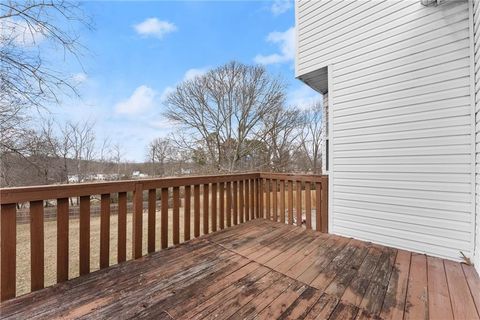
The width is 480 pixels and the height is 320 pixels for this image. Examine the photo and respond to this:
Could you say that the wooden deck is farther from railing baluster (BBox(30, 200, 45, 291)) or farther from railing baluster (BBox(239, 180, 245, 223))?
railing baluster (BBox(239, 180, 245, 223))

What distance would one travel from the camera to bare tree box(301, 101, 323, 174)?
581 inches

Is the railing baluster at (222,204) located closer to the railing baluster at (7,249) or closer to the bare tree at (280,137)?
the railing baluster at (7,249)

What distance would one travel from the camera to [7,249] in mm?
1647

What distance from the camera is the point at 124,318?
1.47 meters

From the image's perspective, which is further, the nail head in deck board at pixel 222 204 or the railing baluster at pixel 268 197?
the railing baluster at pixel 268 197

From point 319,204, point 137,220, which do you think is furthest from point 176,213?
point 319,204

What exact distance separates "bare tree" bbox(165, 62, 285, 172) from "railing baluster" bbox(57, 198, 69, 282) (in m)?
12.4

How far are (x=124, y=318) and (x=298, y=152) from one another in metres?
14.3

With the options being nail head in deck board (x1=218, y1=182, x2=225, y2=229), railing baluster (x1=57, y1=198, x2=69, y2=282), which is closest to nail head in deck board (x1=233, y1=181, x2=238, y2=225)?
nail head in deck board (x1=218, y1=182, x2=225, y2=229)

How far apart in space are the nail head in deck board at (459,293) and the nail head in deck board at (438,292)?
0.03 m

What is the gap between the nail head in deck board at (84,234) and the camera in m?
2.04

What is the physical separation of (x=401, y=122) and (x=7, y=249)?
3775mm

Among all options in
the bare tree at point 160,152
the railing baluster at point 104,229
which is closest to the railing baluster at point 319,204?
the railing baluster at point 104,229

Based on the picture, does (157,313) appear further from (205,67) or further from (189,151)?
(205,67)
